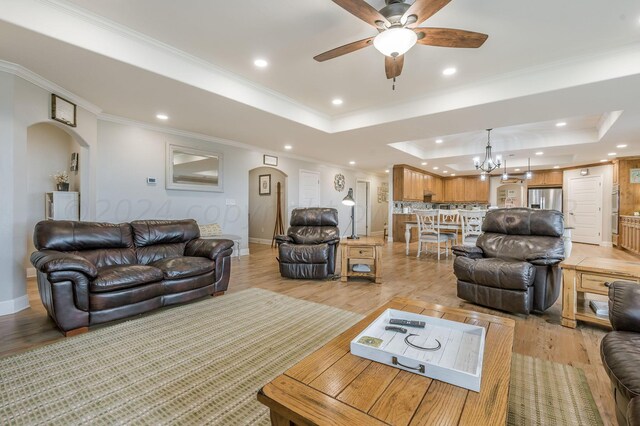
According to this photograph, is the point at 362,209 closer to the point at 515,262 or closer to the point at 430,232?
the point at 430,232

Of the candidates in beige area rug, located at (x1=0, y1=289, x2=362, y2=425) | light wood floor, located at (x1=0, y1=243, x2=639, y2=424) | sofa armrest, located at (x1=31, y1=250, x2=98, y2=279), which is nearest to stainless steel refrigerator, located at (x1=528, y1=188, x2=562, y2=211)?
light wood floor, located at (x1=0, y1=243, x2=639, y2=424)

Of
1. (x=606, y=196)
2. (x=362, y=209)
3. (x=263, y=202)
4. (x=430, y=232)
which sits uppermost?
(x=606, y=196)

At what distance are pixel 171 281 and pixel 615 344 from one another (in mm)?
3371

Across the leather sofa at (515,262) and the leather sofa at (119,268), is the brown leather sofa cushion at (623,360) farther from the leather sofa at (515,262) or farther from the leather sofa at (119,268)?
the leather sofa at (119,268)

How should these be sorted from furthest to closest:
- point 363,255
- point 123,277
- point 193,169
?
point 193,169 < point 363,255 < point 123,277

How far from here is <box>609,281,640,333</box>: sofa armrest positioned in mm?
1475

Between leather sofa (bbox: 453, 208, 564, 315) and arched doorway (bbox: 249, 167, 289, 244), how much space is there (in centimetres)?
532

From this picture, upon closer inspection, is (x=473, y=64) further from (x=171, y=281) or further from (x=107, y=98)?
(x=107, y=98)

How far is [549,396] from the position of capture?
5.32 ft

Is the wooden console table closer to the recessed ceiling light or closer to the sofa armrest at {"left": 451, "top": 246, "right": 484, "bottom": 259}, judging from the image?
the sofa armrest at {"left": 451, "top": 246, "right": 484, "bottom": 259}

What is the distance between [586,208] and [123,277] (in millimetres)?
11099

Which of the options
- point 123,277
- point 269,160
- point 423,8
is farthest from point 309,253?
point 269,160

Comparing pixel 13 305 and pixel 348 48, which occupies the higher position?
pixel 348 48

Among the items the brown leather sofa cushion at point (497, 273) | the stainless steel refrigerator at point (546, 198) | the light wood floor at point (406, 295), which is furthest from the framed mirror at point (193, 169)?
the stainless steel refrigerator at point (546, 198)
